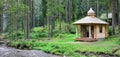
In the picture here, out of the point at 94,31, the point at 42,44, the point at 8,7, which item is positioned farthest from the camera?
the point at 8,7

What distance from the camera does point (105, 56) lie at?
765 inches

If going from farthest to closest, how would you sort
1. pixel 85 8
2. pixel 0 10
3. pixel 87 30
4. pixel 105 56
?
pixel 85 8 → pixel 0 10 → pixel 87 30 → pixel 105 56

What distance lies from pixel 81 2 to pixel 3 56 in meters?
50.0

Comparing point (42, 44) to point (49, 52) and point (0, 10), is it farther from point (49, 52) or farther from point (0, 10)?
point (0, 10)

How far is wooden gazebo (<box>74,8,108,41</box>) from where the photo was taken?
96.4ft

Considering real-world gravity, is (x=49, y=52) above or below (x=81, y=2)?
below

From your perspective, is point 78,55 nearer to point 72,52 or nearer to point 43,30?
point 72,52

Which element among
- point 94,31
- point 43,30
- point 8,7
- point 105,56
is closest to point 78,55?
point 105,56

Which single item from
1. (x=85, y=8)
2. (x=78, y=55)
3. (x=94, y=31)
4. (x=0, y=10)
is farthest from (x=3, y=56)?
(x=85, y=8)

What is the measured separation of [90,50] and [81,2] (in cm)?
4756

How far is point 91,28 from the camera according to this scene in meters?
30.8

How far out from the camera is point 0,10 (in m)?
38.9

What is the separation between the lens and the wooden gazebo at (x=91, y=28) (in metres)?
29.4

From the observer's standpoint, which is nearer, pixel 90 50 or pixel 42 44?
pixel 90 50
